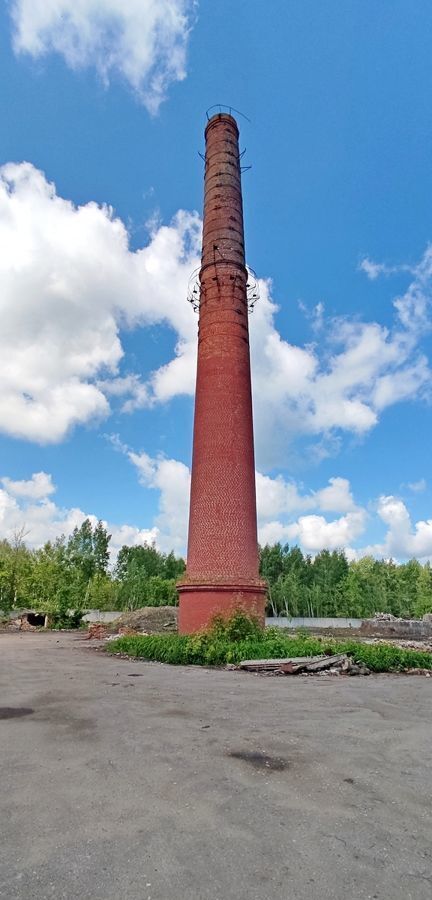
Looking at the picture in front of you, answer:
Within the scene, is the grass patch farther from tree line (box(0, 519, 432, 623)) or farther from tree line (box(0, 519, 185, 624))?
tree line (box(0, 519, 432, 623))

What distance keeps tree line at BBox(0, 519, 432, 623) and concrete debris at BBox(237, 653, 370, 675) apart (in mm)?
32502

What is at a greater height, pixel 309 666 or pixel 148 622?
pixel 148 622

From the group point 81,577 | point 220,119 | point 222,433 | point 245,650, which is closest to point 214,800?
point 245,650

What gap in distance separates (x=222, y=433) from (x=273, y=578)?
53.7 metres

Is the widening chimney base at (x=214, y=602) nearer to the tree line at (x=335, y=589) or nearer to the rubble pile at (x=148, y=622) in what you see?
the rubble pile at (x=148, y=622)

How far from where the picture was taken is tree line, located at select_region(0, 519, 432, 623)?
48.0 meters

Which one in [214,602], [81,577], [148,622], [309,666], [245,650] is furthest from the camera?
[81,577]

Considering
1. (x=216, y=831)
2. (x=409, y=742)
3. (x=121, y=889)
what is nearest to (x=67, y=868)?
(x=121, y=889)

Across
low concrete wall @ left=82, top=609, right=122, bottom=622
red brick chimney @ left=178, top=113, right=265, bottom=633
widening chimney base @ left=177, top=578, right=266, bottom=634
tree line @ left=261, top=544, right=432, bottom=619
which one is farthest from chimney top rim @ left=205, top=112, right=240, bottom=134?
tree line @ left=261, top=544, right=432, bottom=619

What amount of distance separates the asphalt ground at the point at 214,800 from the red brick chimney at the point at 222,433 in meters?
6.84

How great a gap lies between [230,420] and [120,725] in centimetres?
1078

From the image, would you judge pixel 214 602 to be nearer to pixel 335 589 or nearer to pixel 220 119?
pixel 220 119

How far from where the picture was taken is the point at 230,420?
15.8m

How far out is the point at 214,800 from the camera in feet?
12.1
